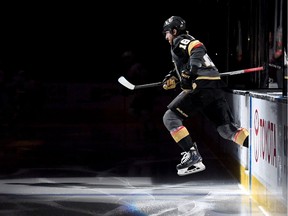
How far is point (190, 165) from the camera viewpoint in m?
6.89

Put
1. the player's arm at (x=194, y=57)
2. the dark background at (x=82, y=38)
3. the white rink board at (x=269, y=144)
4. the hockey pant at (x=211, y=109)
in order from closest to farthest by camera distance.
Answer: the white rink board at (x=269, y=144) < the player's arm at (x=194, y=57) < the hockey pant at (x=211, y=109) < the dark background at (x=82, y=38)

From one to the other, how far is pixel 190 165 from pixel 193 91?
693mm

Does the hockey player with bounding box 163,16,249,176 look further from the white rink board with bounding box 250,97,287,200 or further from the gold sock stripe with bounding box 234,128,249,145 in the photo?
the white rink board with bounding box 250,97,287,200

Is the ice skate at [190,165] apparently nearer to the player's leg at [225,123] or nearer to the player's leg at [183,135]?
the player's leg at [183,135]

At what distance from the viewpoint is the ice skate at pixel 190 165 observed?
22.7 feet

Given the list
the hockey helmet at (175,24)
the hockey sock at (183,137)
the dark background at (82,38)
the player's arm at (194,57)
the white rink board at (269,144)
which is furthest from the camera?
the dark background at (82,38)

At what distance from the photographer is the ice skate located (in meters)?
6.91

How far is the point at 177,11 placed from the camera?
30750 millimetres

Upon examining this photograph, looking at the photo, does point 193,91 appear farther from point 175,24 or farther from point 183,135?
point 175,24

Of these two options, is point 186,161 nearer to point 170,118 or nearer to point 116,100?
point 170,118

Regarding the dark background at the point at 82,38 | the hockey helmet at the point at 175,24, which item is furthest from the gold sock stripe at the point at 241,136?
the dark background at the point at 82,38

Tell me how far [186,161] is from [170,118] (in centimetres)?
48

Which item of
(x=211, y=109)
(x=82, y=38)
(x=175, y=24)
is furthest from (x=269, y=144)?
(x=82, y=38)

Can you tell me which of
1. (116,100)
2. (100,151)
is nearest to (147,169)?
(100,151)
